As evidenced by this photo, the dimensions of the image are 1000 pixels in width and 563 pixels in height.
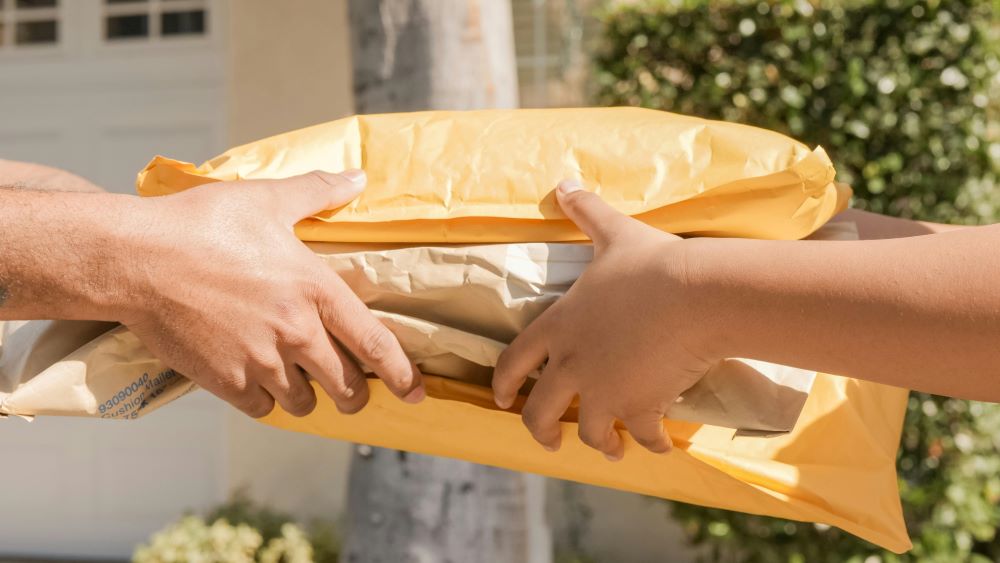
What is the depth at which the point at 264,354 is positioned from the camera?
1.24 m

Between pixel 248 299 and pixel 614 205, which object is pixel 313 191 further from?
pixel 614 205

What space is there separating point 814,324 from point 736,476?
12.6 inches

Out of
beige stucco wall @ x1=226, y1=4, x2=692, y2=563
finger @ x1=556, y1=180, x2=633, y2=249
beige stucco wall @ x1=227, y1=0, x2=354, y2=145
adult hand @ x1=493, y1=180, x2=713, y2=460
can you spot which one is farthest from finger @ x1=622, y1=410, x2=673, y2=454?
beige stucco wall @ x1=227, y1=0, x2=354, y2=145

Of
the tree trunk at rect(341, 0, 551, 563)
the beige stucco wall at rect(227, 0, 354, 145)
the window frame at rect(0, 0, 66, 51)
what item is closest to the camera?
the tree trunk at rect(341, 0, 551, 563)

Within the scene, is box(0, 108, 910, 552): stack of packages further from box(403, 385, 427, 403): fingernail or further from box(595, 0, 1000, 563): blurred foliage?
box(595, 0, 1000, 563): blurred foliage

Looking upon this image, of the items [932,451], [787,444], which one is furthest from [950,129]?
[787,444]

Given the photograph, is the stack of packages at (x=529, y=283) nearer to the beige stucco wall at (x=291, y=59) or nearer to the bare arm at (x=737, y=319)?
the bare arm at (x=737, y=319)

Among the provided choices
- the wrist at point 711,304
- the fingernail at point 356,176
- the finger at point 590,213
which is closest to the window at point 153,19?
the fingernail at point 356,176

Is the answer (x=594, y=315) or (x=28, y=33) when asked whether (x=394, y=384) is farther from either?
(x=28, y=33)

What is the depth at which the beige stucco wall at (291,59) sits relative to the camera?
459cm

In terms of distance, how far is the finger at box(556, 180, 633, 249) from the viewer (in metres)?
1.20

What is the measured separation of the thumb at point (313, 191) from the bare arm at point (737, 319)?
308 mm

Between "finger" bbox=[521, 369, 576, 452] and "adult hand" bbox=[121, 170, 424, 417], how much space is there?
181mm

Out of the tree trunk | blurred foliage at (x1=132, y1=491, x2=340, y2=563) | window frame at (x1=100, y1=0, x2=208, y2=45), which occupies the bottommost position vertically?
blurred foliage at (x1=132, y1=491, x2=340, y2=563)
